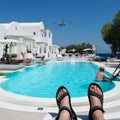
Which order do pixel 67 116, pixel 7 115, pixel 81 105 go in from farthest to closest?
pixel 81 105 → pixel 7 115 → pixel 67 116

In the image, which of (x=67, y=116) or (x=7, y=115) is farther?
(x=7, y=115)

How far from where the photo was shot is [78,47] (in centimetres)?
7656

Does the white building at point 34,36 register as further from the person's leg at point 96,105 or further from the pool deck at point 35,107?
the person's leg at point 96,105

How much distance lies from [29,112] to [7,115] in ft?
1.68

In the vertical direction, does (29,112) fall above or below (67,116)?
below

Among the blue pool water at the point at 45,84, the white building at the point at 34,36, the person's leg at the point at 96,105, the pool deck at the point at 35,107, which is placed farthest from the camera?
the white building at the point at 34,36

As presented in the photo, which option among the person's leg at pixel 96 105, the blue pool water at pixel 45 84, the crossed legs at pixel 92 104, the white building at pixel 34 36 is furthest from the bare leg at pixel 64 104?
the white building at pixel 34 36

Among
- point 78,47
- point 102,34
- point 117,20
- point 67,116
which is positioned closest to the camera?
point 67,116

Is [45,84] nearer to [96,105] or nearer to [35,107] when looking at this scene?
[35,107]

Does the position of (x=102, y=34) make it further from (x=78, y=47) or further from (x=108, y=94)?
(x=78, y=47)

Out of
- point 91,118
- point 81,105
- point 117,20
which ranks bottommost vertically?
point 81,105

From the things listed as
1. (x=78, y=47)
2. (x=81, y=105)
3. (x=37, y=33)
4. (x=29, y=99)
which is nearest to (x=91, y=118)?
(x=81, y=105)

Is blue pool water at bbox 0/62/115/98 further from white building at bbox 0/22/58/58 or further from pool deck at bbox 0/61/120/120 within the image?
white building at bbox 0/22/58/58

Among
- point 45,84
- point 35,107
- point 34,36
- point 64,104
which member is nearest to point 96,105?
point 64,104
